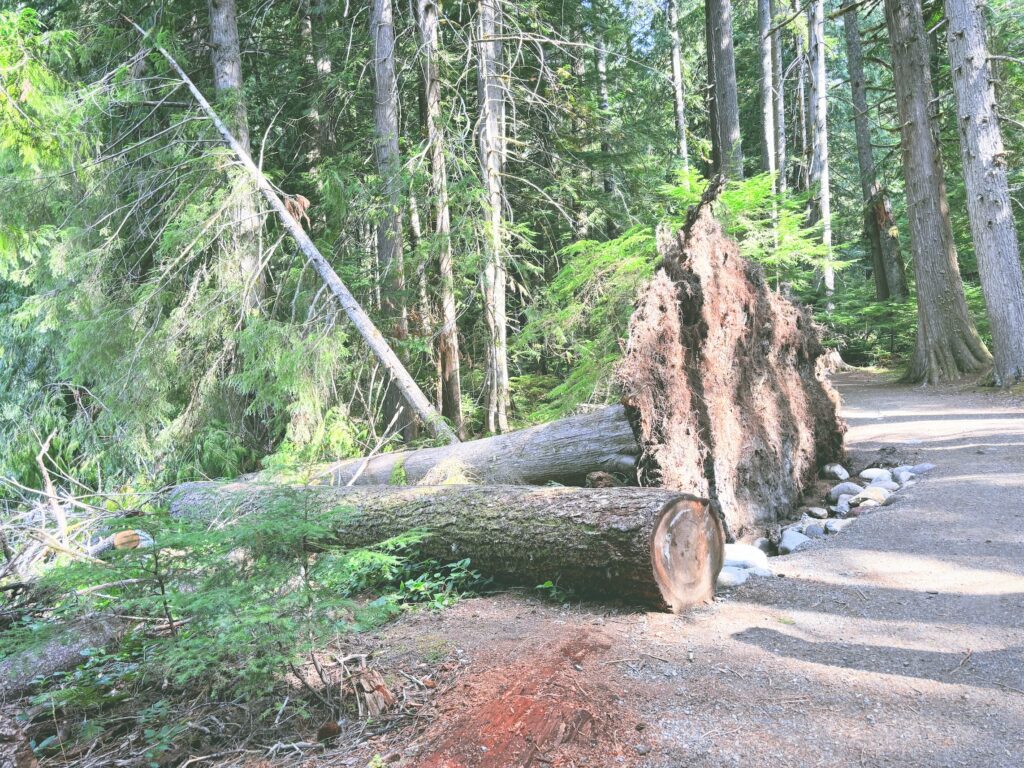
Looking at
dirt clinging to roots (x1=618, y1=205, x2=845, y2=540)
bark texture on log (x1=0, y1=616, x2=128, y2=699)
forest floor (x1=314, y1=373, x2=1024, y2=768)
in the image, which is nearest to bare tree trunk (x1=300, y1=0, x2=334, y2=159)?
dirt clinging to roots (x1=618, y1=205, x2=845, y2=540)

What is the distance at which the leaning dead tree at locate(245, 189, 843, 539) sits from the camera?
5.59 m

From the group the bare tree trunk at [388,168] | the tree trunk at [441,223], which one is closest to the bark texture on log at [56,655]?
the bare tree trunk at [388,168]

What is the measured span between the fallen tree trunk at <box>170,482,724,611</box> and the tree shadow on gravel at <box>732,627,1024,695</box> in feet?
2.23

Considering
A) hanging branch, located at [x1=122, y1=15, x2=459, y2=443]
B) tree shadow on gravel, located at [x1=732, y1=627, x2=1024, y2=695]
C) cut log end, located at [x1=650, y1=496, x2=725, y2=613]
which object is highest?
hanging branch, located at [x1=122, y1=15, x2=459, y2=443]

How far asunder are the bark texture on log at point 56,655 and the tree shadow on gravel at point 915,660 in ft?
12.5

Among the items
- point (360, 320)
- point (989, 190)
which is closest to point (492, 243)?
point (360, 320)

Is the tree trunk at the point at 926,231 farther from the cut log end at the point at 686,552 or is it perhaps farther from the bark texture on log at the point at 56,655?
the bark texture on log at the point at 56,655

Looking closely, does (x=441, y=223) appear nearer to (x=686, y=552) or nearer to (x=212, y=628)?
(x=686, y=552)

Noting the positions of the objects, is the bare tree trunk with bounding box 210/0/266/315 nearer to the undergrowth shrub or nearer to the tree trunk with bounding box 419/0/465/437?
the tree trunk with bounding box 419/0/465/437

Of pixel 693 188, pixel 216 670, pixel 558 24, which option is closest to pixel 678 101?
pixel 558 24

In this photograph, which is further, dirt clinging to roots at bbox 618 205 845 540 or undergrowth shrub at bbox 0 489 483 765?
dirt clinging to roots at bbox 618 205 845 540

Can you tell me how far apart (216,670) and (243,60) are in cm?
1360

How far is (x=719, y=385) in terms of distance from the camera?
242 inches

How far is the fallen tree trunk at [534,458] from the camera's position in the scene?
6008 mm
